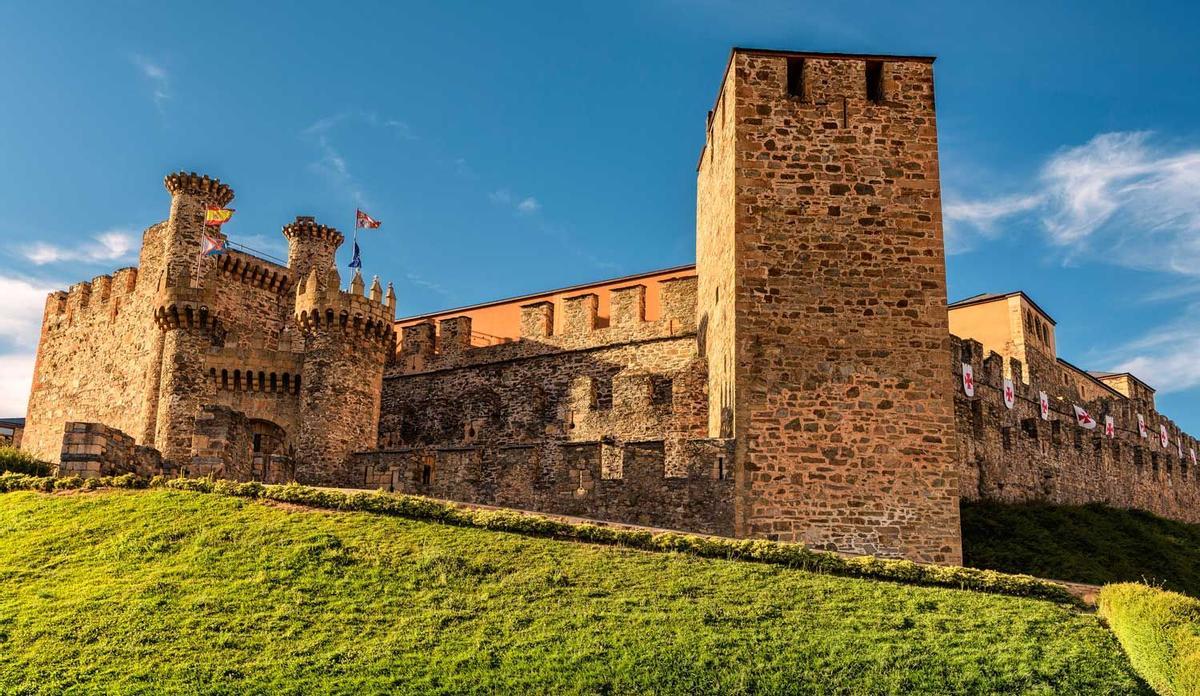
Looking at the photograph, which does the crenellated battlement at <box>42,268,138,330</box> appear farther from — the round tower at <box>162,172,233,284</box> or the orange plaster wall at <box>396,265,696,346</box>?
the orange plaster wall at <box>396,265,696,346</box>

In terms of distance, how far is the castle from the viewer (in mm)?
19109

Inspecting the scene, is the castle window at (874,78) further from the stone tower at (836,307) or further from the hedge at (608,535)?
the hedge at (608,535)

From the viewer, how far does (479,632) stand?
43.8 ft

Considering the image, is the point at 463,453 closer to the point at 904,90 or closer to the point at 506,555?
the point at 506,555

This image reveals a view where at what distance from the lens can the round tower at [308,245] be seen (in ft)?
119

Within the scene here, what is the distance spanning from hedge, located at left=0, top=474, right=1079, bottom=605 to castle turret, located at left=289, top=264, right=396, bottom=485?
5069mm

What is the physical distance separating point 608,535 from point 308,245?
73.3 feet

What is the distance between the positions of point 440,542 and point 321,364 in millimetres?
10913

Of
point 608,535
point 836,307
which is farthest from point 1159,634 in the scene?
point 836,307

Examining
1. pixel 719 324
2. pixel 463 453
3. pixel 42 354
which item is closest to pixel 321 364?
pixel 463 453

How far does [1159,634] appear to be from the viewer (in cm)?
1304

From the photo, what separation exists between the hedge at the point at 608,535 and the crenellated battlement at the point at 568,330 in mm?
10612

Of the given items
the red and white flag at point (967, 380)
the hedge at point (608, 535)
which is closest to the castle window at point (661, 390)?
the hedge at point (608, 535)

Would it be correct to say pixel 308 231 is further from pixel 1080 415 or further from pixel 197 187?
pixel 1080 415
